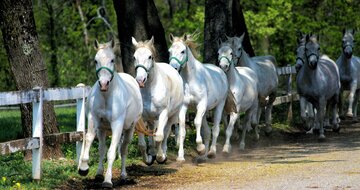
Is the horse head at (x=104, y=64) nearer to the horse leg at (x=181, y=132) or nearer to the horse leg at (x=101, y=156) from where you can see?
the horse leg at (x=101, y=156)

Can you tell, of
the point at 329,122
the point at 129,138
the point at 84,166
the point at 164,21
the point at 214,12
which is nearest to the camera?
the point at 84,166

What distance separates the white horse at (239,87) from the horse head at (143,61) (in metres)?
3.45

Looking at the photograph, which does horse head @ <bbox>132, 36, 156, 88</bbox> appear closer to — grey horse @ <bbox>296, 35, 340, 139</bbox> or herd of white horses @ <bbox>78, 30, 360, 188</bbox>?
herd of white horses @ <bbox>78, 30, 360, 188</bbox>

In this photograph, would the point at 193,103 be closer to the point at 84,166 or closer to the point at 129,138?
the point at 129,138

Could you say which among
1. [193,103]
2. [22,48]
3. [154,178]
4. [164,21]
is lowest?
[154,178]

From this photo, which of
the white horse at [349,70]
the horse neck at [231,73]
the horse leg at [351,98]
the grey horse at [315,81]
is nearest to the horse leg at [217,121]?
the horse neck at [231,73]

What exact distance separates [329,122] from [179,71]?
950 centimetres

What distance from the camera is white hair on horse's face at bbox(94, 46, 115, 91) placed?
35.4 feet

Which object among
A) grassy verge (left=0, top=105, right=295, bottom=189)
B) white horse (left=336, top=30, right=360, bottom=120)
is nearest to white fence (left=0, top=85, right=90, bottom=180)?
grassy verge (left=0, top=105, right=295, bottom=189)

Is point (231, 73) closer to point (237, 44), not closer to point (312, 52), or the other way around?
point (237, 44)

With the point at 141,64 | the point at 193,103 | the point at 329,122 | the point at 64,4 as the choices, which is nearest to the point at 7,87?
the point at 64,4

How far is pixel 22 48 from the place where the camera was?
1306cm

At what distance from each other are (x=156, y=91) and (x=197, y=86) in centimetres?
192

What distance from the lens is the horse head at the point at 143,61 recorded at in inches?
486
